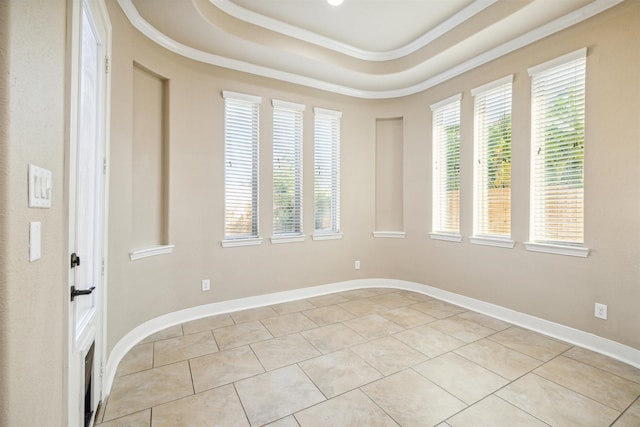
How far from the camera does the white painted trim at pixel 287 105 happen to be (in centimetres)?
379

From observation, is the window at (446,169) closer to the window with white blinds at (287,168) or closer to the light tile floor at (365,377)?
the light tile floor at (365,377)

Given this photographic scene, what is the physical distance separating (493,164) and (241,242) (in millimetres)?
3116

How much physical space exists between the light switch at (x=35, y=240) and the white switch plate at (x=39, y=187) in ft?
0.19

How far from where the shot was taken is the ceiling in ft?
8.80

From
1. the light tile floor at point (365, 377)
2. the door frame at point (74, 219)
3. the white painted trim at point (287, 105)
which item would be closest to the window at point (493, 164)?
the light tile floor at point (365, 377)

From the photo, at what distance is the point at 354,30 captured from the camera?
3365mm

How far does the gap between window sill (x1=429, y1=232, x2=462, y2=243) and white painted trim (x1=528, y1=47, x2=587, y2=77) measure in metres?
1.93

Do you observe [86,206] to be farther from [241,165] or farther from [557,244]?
[557,244]

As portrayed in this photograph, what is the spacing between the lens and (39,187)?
0.91m

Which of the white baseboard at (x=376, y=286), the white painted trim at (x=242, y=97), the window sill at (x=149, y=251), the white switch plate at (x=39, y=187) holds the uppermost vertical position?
the white painted trim at (x=242, y=97)

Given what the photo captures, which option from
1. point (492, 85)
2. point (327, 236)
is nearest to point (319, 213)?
point (327, 236)

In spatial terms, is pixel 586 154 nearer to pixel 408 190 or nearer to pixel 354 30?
pixel 408 190

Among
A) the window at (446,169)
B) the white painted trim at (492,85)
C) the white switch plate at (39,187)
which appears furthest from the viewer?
the window at (446,169)

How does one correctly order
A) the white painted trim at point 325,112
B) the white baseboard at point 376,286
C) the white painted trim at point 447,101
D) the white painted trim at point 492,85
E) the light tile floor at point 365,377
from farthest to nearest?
the white painted trim at point 325,112 → the white painted trim at point 447,101 → the white painted trim at point 492,85 → the white baseboard at point 376,286 → the light tile floor at point 365,377
